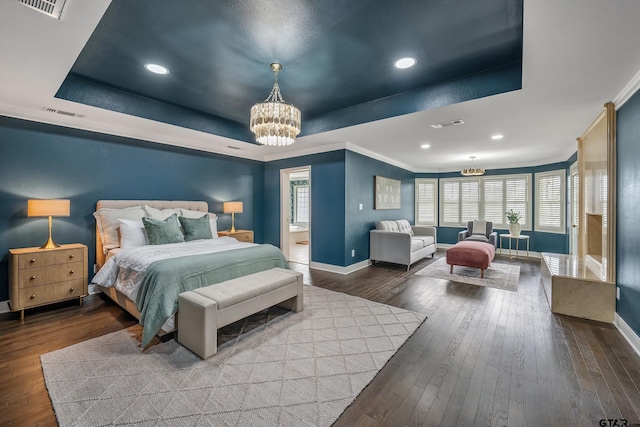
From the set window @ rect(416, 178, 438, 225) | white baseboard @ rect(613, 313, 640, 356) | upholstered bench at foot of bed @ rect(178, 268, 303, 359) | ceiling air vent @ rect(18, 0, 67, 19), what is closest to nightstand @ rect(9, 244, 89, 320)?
upholstered bench at foot of bed @ rect(178, 268, 303, 359)

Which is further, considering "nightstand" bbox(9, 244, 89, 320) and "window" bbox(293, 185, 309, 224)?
"window" bbox(293, 185, 309, 224)

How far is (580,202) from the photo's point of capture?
412 cm

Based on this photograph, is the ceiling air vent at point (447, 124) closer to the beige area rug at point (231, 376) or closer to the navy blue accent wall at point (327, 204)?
the navy blue accent wall at point (327, 204)

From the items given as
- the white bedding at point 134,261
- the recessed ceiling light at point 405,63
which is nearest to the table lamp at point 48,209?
the white bedding at point 134,261

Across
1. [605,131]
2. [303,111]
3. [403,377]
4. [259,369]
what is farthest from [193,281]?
[605,131]

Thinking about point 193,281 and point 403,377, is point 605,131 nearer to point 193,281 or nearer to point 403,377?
point 403,377

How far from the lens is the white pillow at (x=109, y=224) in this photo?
11.7 feet

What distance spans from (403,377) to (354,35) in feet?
9.19

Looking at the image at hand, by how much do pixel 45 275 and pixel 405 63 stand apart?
4615 mm

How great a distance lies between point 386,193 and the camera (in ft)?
21.1

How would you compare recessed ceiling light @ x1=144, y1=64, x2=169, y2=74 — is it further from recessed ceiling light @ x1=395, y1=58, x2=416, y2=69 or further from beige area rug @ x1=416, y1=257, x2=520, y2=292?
beige area rug @ x1=416, y1=257, x2=520, y2=292

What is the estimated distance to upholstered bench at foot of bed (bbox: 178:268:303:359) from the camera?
2.14 m

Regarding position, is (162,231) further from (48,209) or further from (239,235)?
(239,235)

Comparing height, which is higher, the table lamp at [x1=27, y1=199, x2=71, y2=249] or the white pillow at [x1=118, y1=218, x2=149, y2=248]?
the table lamp at [x1=27, y1=199, x2=71, y2=249]
